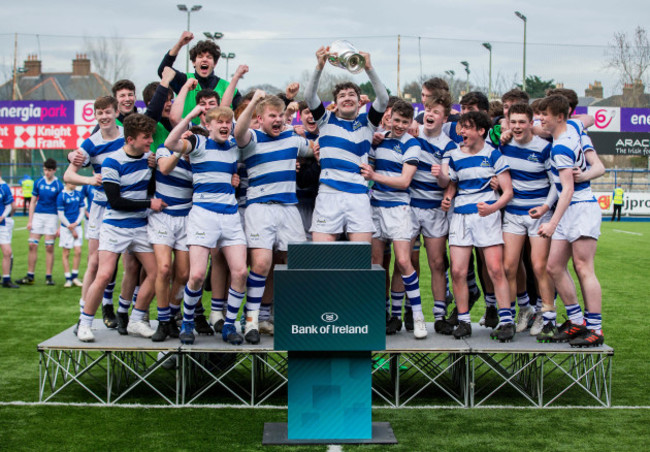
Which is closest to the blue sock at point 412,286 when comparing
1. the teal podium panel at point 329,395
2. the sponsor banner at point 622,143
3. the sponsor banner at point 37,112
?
the teal podium panel at point 329,395

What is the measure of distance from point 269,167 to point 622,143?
2637 centimetres

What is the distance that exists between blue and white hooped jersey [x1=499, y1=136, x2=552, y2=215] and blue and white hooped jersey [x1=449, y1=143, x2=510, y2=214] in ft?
0.37

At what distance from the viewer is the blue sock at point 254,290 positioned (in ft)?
19.5

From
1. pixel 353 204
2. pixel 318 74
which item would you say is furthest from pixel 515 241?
pixel 318 74

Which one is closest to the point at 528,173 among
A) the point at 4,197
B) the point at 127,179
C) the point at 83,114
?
the point at 127,179

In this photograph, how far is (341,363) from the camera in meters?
4.79

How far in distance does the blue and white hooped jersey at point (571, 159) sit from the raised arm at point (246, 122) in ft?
7.36

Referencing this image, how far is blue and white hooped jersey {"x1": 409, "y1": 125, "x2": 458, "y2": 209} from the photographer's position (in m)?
6.46

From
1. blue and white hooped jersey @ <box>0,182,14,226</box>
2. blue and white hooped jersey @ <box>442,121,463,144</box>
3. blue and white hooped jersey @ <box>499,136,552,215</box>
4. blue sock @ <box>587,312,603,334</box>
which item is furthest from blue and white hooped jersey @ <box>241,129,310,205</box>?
blue and white hooped jersey @ <box>0,182,14,226</box>

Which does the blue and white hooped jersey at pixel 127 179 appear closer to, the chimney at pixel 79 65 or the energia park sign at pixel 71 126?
the energia park sign at pixel 71 126

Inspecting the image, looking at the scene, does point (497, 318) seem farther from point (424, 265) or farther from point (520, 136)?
point (424, 265)

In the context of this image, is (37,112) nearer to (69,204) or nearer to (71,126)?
(71,126)

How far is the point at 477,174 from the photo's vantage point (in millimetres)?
6160

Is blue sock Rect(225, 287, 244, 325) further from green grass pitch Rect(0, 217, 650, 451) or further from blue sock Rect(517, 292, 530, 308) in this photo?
blue sock Rect(517, 292, 530, 308)
